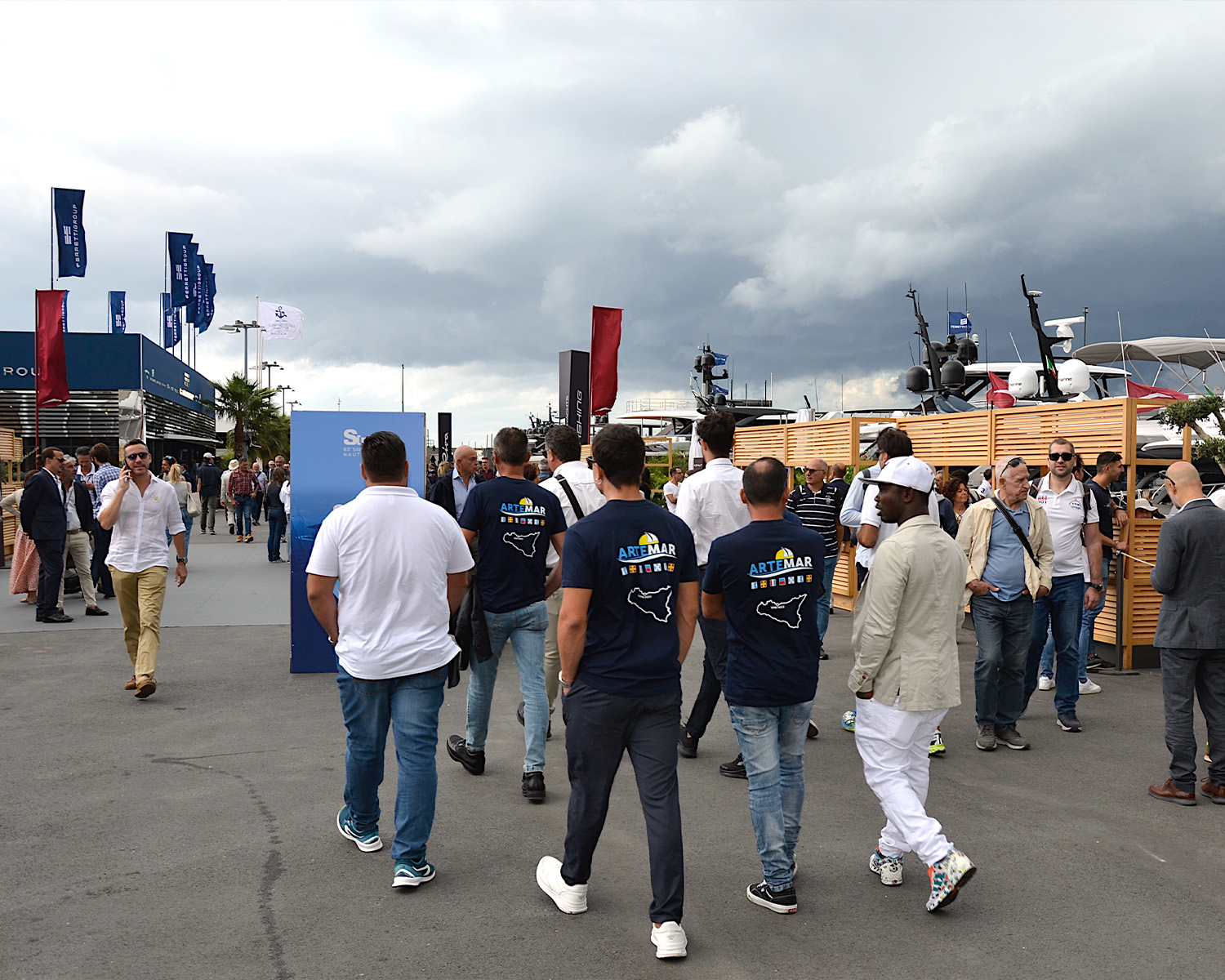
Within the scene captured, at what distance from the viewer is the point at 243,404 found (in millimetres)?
43031

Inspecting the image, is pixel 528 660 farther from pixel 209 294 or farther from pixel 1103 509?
pixel 209 294

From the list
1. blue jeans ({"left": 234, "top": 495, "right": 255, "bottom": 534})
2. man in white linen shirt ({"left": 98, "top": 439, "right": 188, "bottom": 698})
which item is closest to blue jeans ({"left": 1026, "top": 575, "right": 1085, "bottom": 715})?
man in white linen shirt ({"left": 98, "top": 439, "right": 188, "bottom": 698})

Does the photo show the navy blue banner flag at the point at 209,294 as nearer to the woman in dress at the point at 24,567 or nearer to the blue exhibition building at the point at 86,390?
the blue exhibition building at the point at 86,390

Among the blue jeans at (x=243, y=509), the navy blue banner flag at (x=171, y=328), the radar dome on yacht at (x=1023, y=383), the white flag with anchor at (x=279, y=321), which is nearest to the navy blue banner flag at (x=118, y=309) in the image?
the navy blue banner flag at (x=171, y=328)

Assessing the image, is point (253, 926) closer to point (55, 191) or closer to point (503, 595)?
point (503, 595)

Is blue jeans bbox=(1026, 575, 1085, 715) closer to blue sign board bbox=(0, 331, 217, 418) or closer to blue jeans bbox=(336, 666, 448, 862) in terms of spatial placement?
blue jeans bbox=(336, 666, 448, 862)

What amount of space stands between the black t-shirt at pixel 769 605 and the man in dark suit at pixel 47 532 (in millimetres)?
9328

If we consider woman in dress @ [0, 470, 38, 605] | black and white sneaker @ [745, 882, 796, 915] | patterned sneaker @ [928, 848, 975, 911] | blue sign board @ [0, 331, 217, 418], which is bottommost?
black and white sneaker @ [745, 882, 796, 915]

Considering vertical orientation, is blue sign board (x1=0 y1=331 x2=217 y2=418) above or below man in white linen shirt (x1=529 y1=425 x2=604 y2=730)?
above

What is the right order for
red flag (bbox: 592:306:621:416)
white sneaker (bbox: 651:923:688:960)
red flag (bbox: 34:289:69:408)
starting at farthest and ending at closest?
red flag (bbox: 34:289:69:408), red flag (bbox: 592:306:621:416), white sneaker (bbox: 651:923:688:960)

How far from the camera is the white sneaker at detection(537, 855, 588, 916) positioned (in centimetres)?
367

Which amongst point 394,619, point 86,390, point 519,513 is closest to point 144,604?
point 519,513

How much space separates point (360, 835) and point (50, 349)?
16.1 meters

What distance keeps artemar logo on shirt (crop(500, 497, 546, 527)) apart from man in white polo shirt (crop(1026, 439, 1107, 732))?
138 inches
